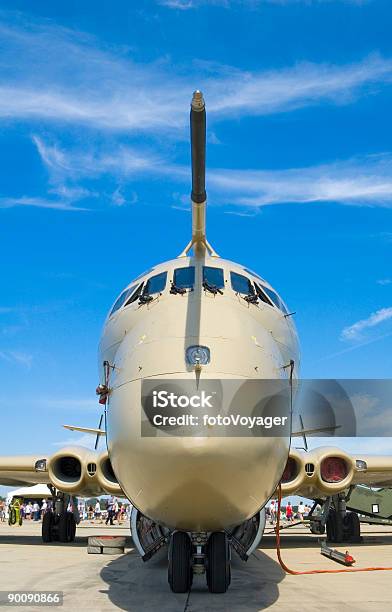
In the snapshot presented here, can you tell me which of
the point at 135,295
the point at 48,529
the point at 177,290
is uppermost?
the point at 135,295

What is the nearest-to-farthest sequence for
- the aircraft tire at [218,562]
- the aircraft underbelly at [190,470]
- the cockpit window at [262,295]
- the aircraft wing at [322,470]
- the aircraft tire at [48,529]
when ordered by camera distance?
the aircraft underbelly at [190,470]
the aircraft tire at [218,562]
the cockpit window at [262,295]
the aircraft wing at [322,470]
the aircraft tire at [48,529]

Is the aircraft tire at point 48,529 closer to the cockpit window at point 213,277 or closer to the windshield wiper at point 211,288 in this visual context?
the cockpit window at point 213,277

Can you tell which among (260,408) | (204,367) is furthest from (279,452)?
(204,367)

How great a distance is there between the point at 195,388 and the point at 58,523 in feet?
39.7

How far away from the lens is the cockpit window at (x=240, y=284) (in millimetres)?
8094

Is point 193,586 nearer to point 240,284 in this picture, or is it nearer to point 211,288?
point 211,288

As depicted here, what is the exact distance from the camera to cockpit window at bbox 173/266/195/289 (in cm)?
759

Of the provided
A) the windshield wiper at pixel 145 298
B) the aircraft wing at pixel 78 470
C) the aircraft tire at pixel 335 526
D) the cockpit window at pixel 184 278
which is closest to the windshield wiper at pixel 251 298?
the cockpit window at pixel 184 278

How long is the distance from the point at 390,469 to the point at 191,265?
870 centimetres

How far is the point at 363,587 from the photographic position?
7.97m

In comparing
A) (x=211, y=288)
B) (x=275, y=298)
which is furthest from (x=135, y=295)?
(x=275, y=298)

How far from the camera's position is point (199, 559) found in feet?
21.7

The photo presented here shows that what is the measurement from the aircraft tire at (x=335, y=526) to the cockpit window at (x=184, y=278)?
10296 millimetres

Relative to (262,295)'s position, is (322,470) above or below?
below
